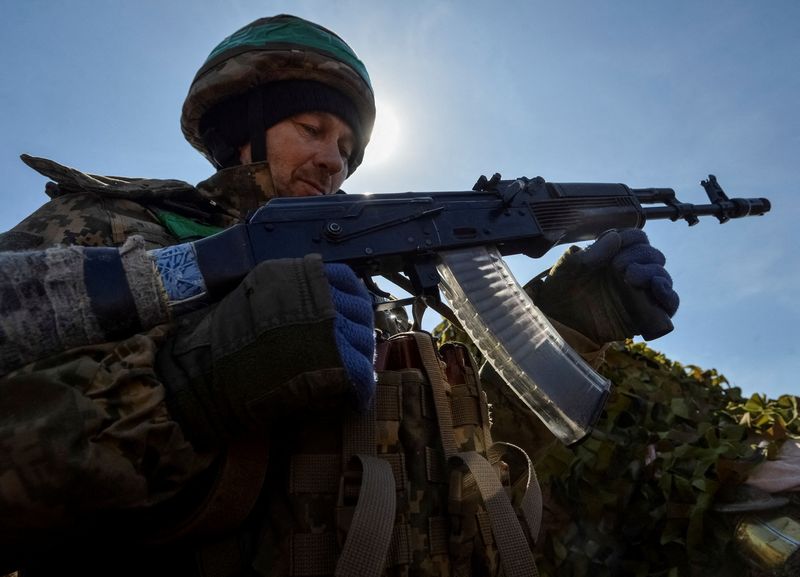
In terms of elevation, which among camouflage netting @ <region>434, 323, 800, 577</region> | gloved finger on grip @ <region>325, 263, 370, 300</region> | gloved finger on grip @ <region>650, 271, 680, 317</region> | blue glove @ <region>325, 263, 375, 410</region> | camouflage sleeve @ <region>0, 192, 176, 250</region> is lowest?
camouflage netting @ <region>434, 323, 800, 577</region>

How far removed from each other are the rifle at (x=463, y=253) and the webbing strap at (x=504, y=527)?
58 cm

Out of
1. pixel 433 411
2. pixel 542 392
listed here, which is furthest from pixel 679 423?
pixel 433 411

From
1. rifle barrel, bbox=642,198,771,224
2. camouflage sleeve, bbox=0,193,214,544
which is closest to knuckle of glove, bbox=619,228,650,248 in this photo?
rifle barrel, bbox=642,198,771,224

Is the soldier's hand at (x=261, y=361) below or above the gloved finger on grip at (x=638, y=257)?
below

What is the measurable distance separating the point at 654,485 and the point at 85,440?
318 cm

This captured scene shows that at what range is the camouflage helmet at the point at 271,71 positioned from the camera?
8.43 feet

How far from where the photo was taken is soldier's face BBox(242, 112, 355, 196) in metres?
2.43

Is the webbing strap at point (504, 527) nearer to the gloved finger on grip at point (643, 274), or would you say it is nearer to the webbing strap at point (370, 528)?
the webbing strap at point (370, 528)

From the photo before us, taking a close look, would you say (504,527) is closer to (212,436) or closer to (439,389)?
(439,389)

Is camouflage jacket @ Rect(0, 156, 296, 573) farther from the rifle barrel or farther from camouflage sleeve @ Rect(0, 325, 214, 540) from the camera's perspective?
the rifle barrel

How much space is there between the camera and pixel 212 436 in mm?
1223

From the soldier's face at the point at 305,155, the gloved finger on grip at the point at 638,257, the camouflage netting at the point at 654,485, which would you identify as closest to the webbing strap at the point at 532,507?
the gloved finger on grip at the point at 638,257

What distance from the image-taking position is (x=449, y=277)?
229 centimetres

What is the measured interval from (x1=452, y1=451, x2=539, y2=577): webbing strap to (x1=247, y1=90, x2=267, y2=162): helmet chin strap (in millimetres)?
1639
